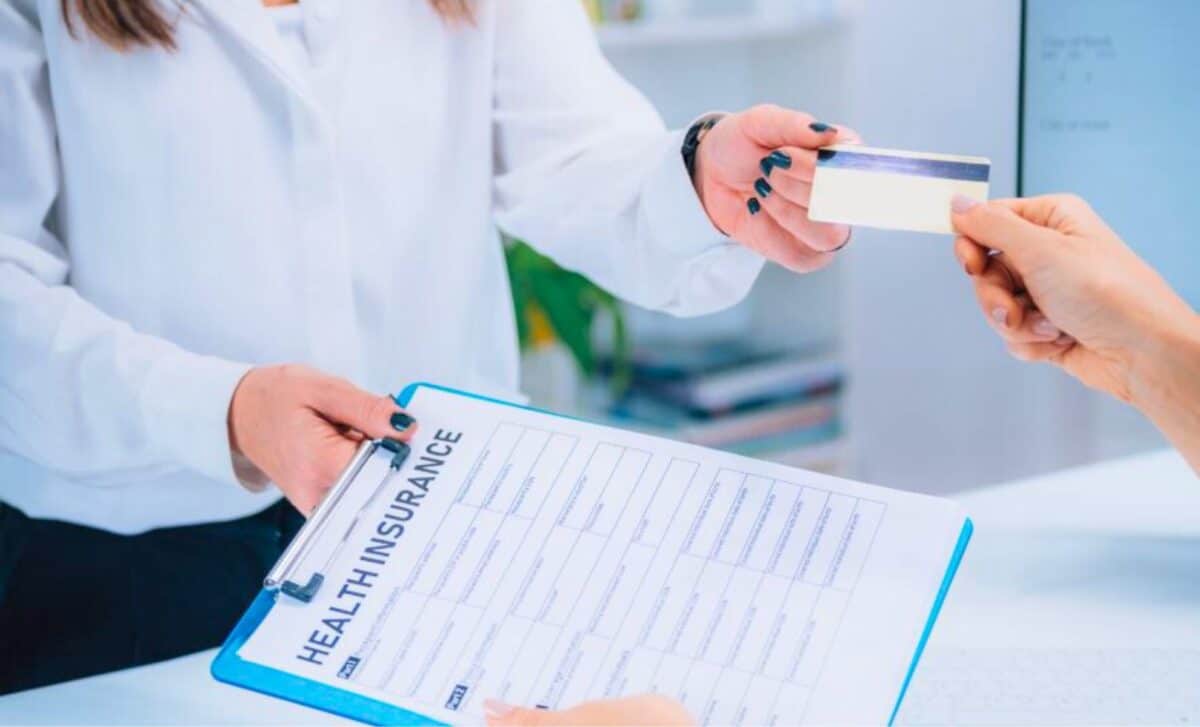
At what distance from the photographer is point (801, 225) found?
94cm

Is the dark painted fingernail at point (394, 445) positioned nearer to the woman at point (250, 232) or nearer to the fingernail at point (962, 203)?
the woman at point (250, 232)

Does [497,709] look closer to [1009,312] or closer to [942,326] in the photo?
[1009,312]

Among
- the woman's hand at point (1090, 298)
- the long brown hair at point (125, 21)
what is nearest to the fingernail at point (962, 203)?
the woman's hand at point (1090, 298)

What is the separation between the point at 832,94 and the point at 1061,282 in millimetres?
1726

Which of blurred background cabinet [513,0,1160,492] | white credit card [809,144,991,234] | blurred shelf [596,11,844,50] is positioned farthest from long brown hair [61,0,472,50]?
blurred shelf [596,11,844,50]

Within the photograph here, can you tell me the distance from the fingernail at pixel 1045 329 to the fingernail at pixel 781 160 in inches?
8.5

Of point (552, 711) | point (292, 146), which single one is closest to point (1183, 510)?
point (552, 711)

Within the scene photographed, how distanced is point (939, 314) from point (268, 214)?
96cm

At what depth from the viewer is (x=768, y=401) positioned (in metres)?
2.54

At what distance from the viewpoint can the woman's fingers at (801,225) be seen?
0.92 meters

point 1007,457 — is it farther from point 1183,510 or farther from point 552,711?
point 552,711

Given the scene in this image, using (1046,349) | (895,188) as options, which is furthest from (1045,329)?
(895,188)

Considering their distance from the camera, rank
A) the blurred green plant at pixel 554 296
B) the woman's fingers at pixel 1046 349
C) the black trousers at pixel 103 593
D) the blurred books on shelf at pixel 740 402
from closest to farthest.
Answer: the woman's fingers at pixel 1046 349 < the black trousers at pixel 103 593 < the blurred green plant at pixel 554 296 < the blurred books on shelf at pixel 740 402

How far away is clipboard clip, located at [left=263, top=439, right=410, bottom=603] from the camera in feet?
2.54
